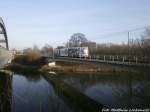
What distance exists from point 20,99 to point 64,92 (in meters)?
9.43

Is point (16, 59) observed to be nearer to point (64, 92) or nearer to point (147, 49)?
point (64, 92)

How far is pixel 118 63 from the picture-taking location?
3188cm

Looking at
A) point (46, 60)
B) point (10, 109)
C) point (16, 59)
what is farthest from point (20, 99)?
point (16, 59)

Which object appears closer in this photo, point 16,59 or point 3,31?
point 3,31

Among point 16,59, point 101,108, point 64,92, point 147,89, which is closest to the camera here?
point 147,89

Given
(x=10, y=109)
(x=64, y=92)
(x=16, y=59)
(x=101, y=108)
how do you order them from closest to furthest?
(x=10, y=109) < (x=101, y=108) < (x=64, y=92) < (x=16, y=59)

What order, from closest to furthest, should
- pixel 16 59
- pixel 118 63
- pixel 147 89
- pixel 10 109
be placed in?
pixel 147 89 < pixel 10 109 < pixel 118 63 < pixel 16 59

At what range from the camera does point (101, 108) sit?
26.0 metres

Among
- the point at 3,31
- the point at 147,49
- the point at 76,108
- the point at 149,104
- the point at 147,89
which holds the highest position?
the point at 3,31

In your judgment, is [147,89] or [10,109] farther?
[10,109]

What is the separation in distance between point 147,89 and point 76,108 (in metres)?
9.65

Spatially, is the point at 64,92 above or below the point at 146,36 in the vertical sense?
below

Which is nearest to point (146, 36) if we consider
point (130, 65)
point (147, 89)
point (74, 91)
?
point (130, 65)

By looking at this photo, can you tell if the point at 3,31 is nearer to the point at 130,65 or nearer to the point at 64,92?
the point at 64,92
